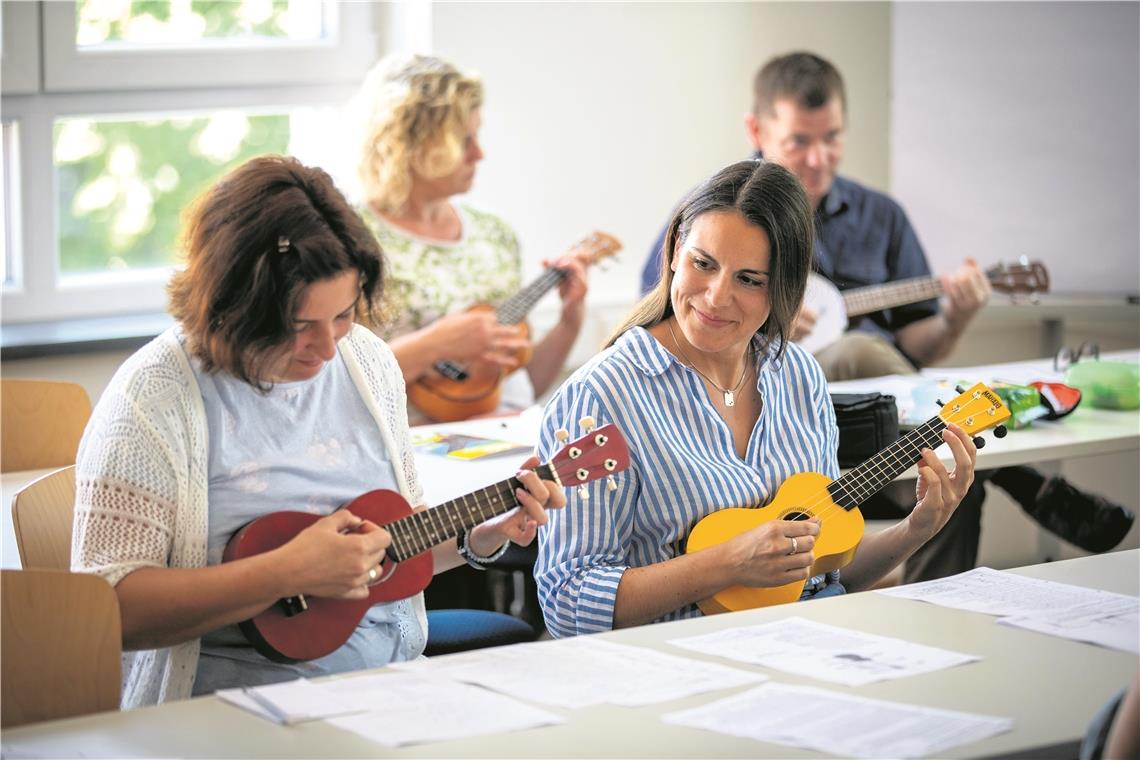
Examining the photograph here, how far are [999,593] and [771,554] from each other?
1.02 ft

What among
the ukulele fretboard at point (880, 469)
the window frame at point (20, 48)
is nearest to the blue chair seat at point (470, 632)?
the ukulele fretboard at point (880, 469)

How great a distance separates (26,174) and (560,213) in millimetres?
1526

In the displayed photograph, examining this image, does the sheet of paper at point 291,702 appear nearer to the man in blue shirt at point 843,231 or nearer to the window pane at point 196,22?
the man in blue shirt at point 843,231

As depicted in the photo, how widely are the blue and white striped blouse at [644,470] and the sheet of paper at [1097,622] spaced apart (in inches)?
18.9

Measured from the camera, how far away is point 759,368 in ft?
7.36

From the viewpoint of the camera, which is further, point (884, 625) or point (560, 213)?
point (560, 213)

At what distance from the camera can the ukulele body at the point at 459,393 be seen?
11.0 feet

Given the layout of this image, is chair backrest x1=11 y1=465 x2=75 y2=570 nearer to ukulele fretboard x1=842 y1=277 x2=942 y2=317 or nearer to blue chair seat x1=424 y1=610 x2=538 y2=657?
blue chair seat x1=424 y1=610 x2=538 y2=657

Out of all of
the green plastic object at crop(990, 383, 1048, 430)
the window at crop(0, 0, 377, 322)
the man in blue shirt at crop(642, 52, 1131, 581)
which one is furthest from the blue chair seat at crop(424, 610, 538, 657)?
the window at crop(0, 0, 377, 322)

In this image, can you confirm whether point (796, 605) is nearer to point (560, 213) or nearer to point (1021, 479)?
point (1021, 479)

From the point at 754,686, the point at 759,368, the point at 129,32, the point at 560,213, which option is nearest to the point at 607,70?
the point at 560,213

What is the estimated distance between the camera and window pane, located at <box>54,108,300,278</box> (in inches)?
154

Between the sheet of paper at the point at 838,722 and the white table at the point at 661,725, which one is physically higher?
the sheet of paper at the point at 838,722

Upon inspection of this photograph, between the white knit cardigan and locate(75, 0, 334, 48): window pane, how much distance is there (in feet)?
7.71
